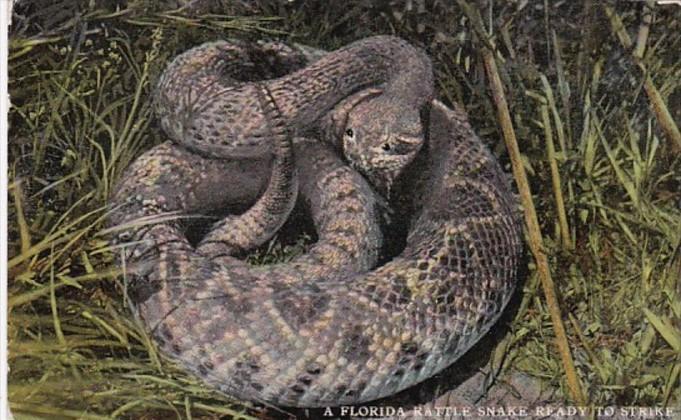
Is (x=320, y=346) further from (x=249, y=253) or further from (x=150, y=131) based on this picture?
(x=150, y=131)

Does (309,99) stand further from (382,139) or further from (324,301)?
(324,301)

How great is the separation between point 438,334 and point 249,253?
1.27ft

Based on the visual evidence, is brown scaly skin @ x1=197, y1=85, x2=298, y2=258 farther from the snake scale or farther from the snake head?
the snake head

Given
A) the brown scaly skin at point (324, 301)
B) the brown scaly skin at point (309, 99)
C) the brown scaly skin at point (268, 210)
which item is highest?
the brown scaly skin at point (309, 99)

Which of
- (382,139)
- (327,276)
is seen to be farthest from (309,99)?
(327,276)

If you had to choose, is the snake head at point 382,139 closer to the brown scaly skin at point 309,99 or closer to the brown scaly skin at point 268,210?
the brown scaly skin at point 309,99

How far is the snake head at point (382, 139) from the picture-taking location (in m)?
2.15

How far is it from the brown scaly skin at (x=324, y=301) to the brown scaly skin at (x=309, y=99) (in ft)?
0.22

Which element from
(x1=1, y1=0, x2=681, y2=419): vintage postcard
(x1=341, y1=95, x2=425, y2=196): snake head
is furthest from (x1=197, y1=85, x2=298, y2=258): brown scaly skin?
(x1=341, y1=95, x2=425, y2=196): snake head

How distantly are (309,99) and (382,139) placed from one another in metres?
0.16

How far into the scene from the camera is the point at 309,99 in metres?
2.16

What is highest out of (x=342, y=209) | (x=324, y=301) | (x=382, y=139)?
(x=382, y=139)

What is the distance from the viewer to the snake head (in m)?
2.15

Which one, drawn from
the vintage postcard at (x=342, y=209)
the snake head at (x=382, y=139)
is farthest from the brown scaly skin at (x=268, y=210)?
the snake head at (x=382, y=139)
